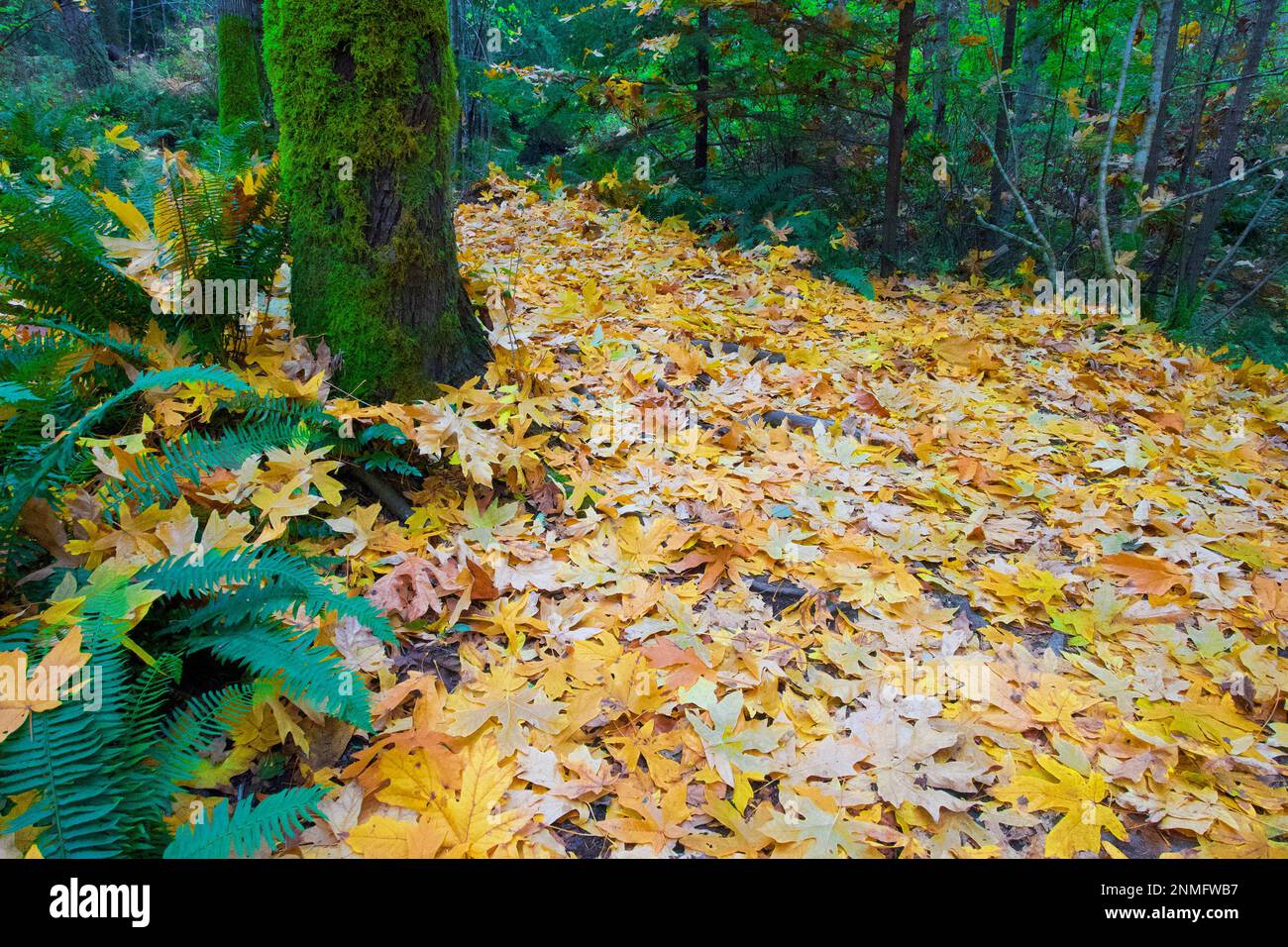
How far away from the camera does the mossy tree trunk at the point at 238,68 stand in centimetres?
642

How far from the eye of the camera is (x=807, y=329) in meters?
4.97

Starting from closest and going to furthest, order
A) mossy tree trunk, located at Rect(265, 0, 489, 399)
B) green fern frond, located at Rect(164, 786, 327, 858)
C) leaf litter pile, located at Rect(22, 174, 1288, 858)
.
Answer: green fern frond, located at Rect(164, 786, 327, 858)
leaf litter pile, located at Rect(22, 174, 1288, 858)
mossy tree trunk, located at Rect(265, 0, 489, 399)

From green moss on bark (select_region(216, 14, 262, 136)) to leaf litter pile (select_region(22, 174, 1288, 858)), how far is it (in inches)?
181

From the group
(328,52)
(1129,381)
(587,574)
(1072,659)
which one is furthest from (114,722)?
(1129,381)

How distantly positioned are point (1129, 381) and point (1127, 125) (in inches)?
133

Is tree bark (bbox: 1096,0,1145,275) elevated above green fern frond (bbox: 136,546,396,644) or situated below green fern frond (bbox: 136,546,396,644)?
above

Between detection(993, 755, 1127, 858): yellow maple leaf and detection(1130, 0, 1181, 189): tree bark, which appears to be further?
detection(1130, 0, 1181, 189): tree bark

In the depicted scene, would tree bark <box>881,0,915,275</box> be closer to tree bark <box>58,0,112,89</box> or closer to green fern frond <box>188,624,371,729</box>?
green fern frond <box>188,624,371,729</box>

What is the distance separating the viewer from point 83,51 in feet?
41.3

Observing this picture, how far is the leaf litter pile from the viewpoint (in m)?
1.69

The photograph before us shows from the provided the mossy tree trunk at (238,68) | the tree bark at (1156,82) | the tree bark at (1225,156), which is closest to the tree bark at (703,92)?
the tree bark at (1156,82)

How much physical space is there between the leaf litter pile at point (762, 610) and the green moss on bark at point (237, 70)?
4608 mm

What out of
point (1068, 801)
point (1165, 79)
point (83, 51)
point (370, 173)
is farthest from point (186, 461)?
point (83, 51)

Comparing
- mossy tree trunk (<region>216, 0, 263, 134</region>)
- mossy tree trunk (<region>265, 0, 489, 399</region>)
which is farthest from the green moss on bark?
mossy tree trunk (<region>265, 0, 489, 399</region>)
